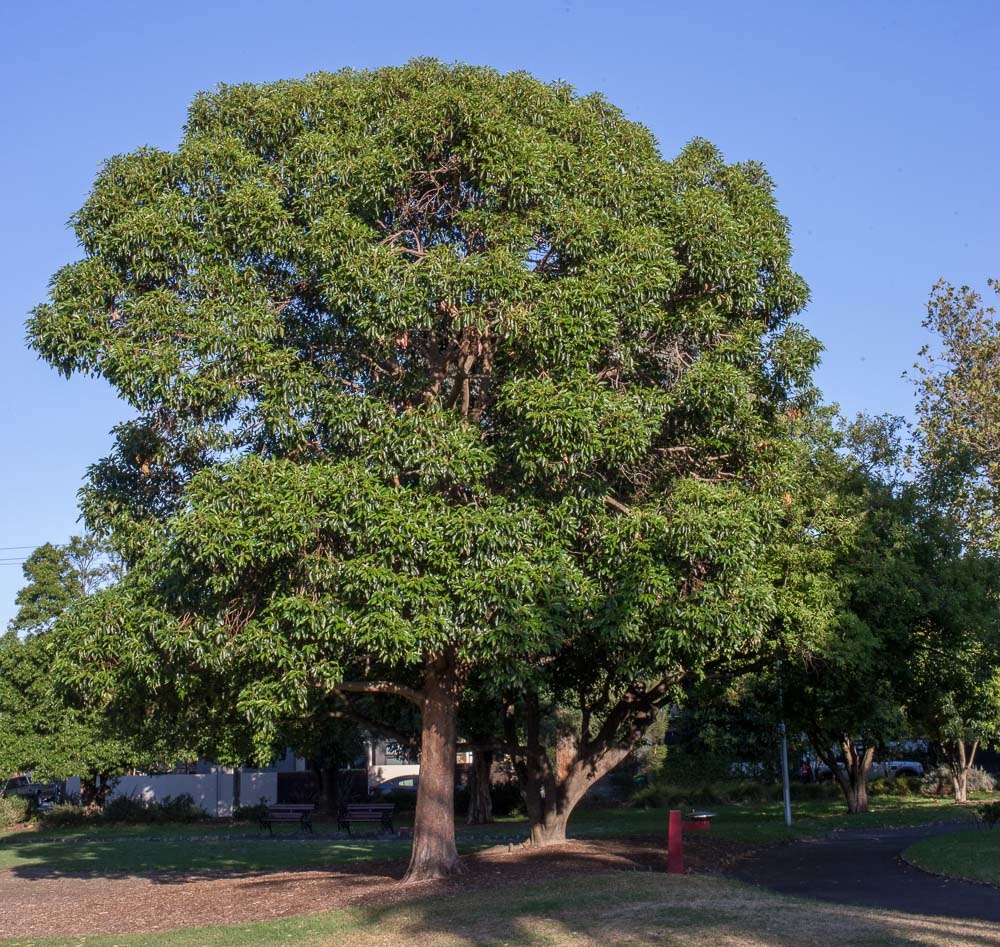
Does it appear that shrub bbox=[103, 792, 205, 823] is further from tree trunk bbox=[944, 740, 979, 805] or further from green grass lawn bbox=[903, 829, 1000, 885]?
green grass lawn bbox=[903, 829, 1000, 885]

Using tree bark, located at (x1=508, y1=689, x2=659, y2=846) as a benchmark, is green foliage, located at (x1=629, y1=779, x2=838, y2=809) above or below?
below

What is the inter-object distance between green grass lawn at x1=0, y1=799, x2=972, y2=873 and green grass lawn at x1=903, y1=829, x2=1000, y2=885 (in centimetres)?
438

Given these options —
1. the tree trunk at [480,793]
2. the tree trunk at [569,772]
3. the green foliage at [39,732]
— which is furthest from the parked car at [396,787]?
the tree trunk at [569,772]

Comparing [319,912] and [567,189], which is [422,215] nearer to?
Result: [567,189]

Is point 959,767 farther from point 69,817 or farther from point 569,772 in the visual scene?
point 69,817

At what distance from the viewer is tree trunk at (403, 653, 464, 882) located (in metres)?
16.4

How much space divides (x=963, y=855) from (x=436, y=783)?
7917 mm

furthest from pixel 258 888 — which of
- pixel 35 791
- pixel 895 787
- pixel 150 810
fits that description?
pixel 35 791

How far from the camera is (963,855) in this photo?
624 inches

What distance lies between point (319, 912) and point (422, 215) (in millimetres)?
9911

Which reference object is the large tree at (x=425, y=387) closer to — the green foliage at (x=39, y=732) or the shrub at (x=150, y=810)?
the green foliage at (x=39, y=732)

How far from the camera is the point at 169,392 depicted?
46.9ft

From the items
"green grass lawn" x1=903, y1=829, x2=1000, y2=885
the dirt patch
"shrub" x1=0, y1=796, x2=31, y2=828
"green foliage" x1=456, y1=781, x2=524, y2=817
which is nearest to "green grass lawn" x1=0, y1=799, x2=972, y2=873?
the dirt patch

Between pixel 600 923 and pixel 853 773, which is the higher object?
pixel 853 773
